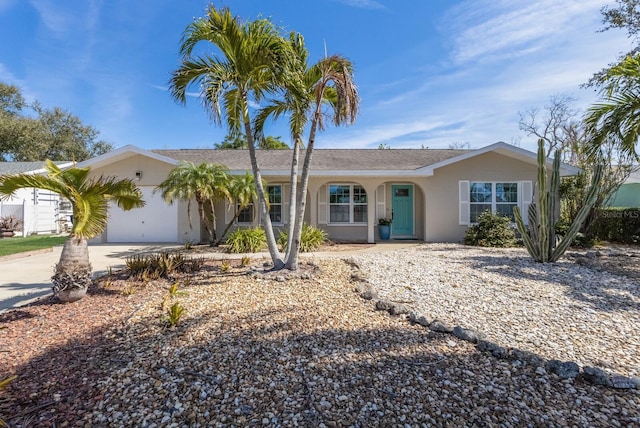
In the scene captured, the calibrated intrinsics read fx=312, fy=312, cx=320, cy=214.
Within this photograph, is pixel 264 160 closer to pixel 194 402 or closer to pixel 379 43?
pixel 379 43

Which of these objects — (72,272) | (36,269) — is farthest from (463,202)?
(36,269)

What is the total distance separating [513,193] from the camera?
12.3 meters

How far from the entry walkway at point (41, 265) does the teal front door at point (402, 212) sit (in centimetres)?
143

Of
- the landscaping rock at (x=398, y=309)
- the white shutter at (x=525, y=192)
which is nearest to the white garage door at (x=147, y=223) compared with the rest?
the landscaping rock at (x=398, y=309)

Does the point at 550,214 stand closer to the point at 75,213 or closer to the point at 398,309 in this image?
the point at 398,309

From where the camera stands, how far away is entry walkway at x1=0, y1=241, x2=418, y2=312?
219 inches

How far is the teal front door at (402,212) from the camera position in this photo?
1362 centimetres

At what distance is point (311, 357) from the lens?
3066 millimetres

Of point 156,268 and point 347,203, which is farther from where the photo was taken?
point 347,203

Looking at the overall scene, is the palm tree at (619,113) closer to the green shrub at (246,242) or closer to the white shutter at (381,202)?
the white shutter at (381,202)

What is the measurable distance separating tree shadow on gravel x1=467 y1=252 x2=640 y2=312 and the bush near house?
624 centimetres

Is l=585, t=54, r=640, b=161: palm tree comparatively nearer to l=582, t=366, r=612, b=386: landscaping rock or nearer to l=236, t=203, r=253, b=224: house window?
l=582, t=366, r=612, b=386: landscaping rock

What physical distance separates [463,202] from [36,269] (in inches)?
535

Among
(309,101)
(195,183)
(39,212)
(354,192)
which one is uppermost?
(309,101)
